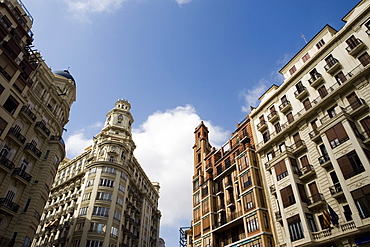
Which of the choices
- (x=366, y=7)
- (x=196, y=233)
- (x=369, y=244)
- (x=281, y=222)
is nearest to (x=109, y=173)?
(x=196, y=233)

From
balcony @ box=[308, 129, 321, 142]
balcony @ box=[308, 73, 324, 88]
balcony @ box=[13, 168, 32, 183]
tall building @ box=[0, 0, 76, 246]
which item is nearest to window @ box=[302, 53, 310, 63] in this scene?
balcony @ box=[308, 73, 324, 88]

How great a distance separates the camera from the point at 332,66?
30438 millimetres

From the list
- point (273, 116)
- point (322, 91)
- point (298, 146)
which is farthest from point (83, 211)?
point (322, 91)

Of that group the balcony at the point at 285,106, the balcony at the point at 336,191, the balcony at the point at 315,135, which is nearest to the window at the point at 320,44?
the balcony at the point at 285,106

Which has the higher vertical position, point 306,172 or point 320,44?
point 320,44

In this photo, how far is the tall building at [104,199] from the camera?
150 ft

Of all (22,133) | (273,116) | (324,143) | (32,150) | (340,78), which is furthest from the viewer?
(273,116)

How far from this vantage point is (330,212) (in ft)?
79.3

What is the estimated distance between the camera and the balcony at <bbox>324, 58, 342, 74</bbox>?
30.1 meters

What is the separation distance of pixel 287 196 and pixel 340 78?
14733 mm

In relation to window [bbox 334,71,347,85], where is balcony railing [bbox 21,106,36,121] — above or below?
below

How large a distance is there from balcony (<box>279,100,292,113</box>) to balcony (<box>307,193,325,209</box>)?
12.3 m

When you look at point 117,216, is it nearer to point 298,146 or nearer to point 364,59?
point 298,146

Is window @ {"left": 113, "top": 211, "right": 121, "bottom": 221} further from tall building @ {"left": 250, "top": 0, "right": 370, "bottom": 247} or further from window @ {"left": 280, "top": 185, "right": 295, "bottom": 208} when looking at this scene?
window @ {"left": 280, "top": 185, "right": 295, "bottom": 208}
